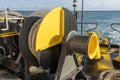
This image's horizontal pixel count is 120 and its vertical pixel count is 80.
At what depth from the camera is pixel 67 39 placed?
3.54 m

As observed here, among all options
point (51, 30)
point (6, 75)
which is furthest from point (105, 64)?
point (51, 30)

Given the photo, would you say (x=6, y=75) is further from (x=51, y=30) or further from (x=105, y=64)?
(x=105, y=64)

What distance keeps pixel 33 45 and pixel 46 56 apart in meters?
0.25

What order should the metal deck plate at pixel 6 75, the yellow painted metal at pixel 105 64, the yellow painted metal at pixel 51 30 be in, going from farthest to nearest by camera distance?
the yellow painted metal at pixel 105 64 < the metal deck plate at pixel 6 75 < the yellow painted metal at pixel 51 30

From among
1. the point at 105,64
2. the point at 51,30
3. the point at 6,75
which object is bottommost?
the point at 105,64

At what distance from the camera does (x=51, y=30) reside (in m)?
3.44

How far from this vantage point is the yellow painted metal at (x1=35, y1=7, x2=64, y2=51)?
10.8 feet

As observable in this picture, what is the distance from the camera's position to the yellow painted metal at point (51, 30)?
328 centimetres

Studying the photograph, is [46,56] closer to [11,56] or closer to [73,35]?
[73,35]

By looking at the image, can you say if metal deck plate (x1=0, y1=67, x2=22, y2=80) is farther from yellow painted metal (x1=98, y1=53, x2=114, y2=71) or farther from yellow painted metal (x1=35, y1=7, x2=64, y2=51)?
yellow painted metal (x1=98, y1=53, x2=114, y2=71)

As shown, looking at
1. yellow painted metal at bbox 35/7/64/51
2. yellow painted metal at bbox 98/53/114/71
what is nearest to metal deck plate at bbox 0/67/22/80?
yellow painted metal at bbox 35/7/64/51

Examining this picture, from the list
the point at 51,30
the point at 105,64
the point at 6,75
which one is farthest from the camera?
the point at 105,64

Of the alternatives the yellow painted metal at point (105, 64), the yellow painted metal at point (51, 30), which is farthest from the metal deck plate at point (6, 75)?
the yellow painted metal at point (105, 64)

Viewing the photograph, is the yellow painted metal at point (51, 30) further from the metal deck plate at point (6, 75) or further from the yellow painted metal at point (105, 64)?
the yellow painted metal at point (105, 64)
